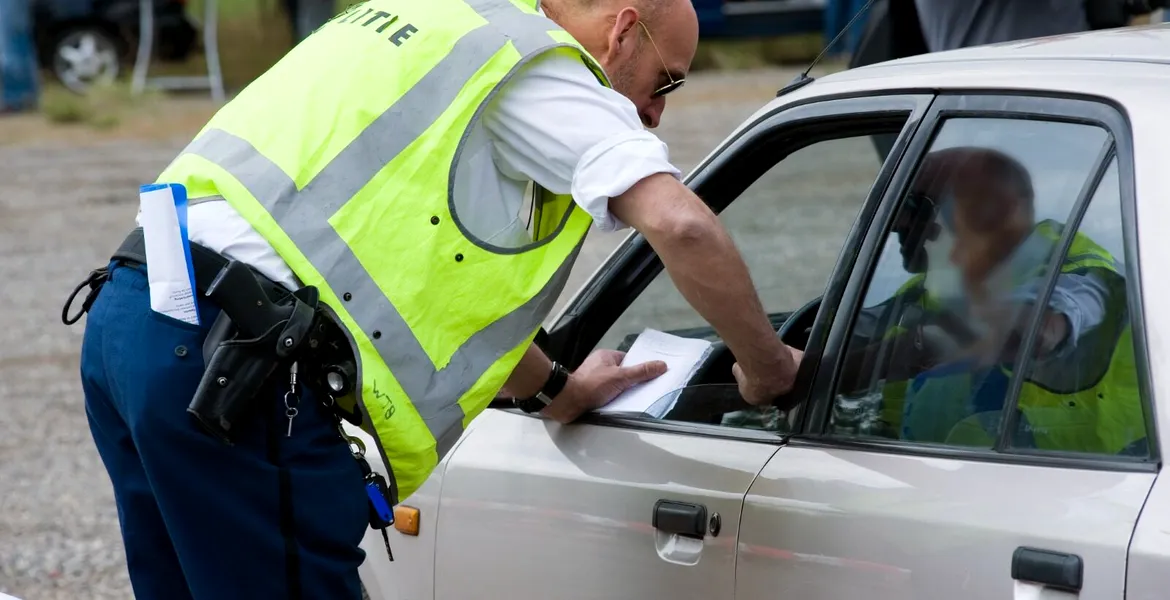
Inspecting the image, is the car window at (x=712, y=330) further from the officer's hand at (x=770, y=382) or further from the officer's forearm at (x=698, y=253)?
the officer's forearm at (x=698, y=253)

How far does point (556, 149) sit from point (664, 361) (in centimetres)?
61

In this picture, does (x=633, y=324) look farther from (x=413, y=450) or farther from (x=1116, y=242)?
(x=1116, y=242)

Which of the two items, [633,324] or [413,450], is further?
[633,324]

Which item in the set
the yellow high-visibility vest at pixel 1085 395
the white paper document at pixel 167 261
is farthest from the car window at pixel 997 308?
the white paper document at pixel 167 261

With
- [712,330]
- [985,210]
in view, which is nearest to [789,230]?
[712,330]

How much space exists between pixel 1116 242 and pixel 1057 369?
0.62 ft

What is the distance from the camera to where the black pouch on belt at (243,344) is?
209 centimetres

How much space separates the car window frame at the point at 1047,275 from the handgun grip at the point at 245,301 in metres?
0.82

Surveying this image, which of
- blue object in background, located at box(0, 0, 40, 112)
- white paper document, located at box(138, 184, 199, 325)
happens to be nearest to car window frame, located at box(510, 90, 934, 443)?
white paper document, located at box(138, 184, 199, 325)

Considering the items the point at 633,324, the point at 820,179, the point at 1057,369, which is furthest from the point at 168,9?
the point at 1057,369

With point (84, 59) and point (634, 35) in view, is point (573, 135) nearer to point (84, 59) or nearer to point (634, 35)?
point (634, 35)

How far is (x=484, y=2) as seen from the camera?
90.4 inches

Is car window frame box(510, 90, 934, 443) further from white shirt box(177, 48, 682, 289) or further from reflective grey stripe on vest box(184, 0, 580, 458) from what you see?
reflective grey stripe on vest box(184, 0, 580, 458)

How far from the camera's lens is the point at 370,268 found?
2160 millimetres
